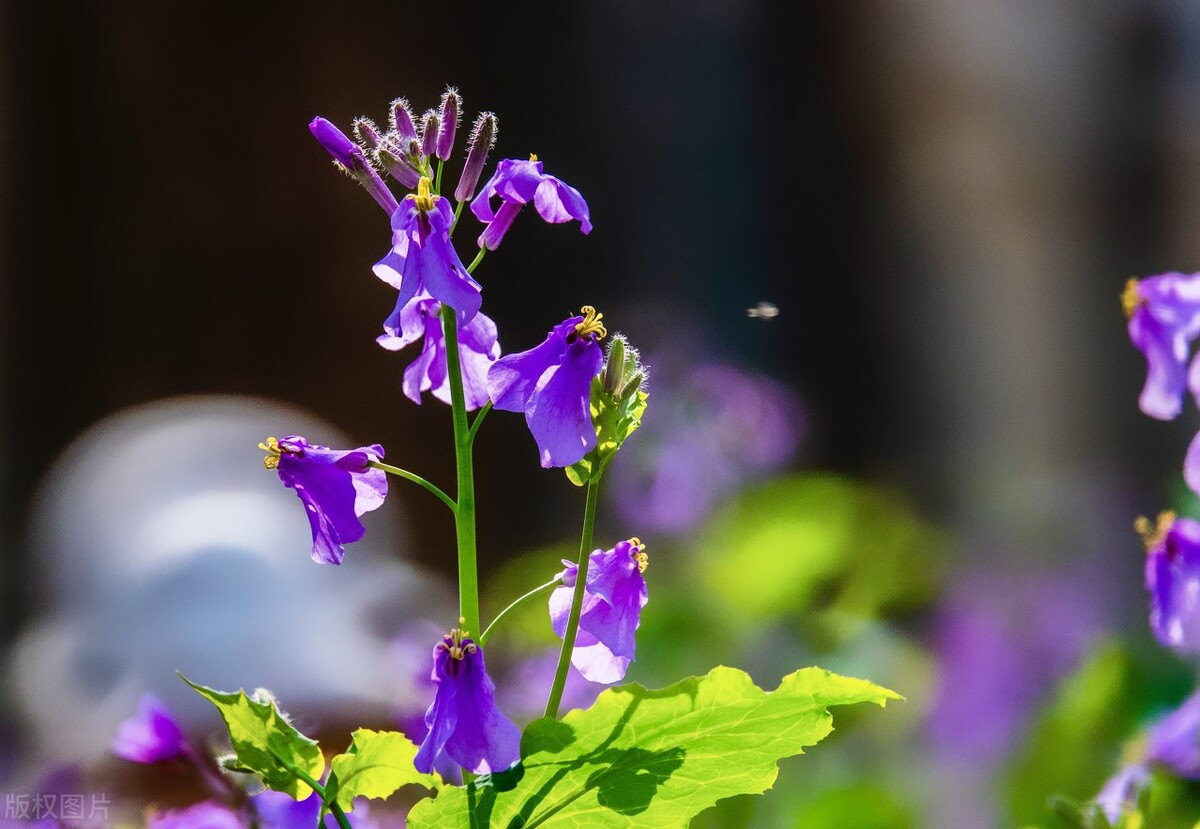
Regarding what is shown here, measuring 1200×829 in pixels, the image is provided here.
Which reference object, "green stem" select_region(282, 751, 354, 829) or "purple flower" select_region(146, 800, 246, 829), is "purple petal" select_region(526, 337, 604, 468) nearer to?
"green stem" select_region(282, 751, 354, 829)

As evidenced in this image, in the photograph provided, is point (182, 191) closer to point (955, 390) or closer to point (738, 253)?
point (738, 253)

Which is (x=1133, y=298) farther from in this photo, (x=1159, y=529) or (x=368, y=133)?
(x=368, y=133)

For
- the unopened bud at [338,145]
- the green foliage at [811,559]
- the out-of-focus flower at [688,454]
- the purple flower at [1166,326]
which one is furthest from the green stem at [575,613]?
the out-of-focus flower at [688,454]

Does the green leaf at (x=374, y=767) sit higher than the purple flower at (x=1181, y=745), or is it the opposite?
the purple flower at (x=1181, y=745)

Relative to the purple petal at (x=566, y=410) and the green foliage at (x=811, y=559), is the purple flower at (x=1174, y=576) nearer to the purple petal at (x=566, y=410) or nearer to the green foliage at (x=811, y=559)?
the purple petal at (x=566, y=410)

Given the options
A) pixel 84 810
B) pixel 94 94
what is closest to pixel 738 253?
pixel 94 94

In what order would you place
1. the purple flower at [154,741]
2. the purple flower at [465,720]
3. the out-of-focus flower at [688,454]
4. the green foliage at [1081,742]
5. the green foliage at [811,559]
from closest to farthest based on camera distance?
the purple flower at [465,720] < the purple flower at [154,741] < the green foliage at [1081,742] < the green foliage at [811,559] < the out-of-focus flower at [688,454]

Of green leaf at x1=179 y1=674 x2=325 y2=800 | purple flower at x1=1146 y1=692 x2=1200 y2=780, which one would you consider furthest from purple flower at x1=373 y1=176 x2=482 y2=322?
purple flower at x1=1146 y1=692 x2=1200 y2=780
